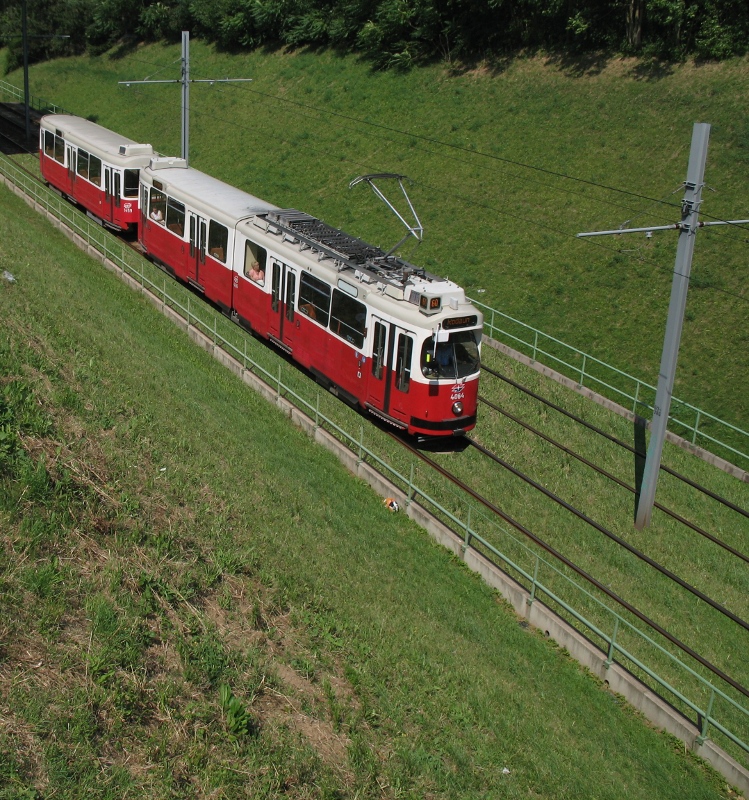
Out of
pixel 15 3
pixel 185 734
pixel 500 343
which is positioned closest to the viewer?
pixel 185 734

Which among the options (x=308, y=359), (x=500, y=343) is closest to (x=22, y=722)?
(x=308, y=359)

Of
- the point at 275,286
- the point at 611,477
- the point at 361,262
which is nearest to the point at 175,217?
the point at 275,286

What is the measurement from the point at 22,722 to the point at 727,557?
518 inches

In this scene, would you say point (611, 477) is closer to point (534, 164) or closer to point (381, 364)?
point (381, 364)

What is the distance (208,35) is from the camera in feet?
177

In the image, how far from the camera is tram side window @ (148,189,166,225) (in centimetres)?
2479

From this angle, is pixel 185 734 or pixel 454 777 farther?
pixel 454 777

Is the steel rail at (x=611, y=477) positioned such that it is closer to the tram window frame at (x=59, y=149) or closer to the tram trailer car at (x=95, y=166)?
the tram trailer car at (x=95, y=166)

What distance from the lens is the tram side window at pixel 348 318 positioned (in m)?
17.7

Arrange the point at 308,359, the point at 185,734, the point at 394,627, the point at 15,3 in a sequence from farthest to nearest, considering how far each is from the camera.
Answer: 1. the point at 15,3
2. the point at 308,359
3. the point at 394,627
4. the point at 185,734

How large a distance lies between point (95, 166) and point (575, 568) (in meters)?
20.7

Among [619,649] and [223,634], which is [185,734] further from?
[619,649]

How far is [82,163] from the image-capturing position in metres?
29.3

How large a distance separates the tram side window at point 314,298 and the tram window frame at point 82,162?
43.6 feet
